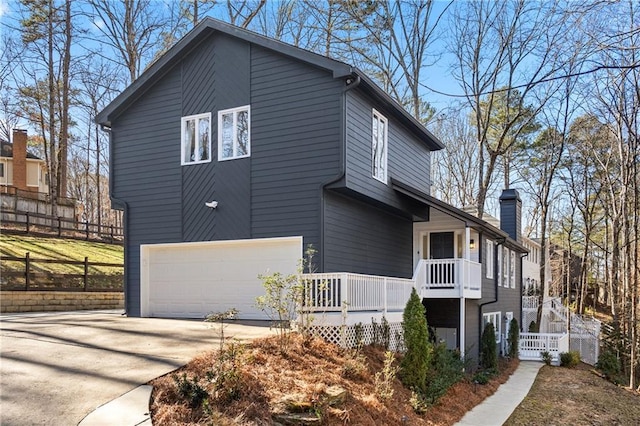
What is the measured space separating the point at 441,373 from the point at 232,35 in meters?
9.49

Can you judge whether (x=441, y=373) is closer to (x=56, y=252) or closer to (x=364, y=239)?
(x=364, y=239)

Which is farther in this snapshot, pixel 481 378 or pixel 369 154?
pixel 481 378

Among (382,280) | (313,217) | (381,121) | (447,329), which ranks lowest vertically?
(447,329)

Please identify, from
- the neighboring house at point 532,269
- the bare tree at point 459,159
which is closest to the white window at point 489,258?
the neighboring house at point 532,269

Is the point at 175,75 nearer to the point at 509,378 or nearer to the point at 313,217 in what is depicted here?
the point at 313,217

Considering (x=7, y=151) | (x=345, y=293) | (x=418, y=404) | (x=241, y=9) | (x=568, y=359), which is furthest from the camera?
(x=7, y=151)

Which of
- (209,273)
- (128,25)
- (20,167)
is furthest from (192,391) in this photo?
(20,167)

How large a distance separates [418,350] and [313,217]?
3.73 metres

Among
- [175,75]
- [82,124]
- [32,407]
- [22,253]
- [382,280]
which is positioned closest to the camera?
[32,407]

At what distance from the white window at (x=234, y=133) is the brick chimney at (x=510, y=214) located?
14.1 meters

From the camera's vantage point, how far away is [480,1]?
2242 cm

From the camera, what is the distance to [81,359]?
25.2 ft

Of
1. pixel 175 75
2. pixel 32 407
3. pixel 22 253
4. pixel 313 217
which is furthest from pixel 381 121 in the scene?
pixel 22 253

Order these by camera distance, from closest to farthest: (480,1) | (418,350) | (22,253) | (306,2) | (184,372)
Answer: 1. (184,372)
2. (418,350)
3. (22,253)
4. (480,1)
5. (306,2)
